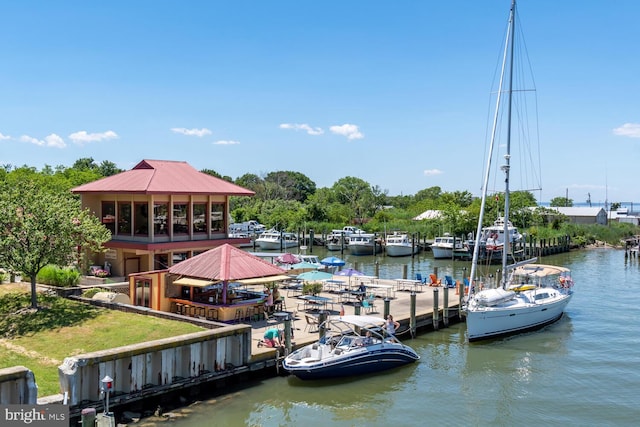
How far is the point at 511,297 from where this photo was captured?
107ft

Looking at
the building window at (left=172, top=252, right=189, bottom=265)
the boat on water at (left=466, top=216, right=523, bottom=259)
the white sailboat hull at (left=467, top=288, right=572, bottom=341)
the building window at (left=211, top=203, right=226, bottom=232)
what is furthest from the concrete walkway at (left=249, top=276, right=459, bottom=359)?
the boat on water at (left=466, top=216, right=523, bottom=259)

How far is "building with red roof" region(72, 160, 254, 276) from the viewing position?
1385 inches

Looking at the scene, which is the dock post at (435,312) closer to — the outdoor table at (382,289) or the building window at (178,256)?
the outdoor table at (382,289)

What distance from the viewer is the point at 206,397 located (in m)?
21.4

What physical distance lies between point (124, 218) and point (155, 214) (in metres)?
2.47

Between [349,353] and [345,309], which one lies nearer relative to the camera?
[349,353]

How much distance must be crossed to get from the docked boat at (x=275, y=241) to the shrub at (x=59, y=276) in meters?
56.1

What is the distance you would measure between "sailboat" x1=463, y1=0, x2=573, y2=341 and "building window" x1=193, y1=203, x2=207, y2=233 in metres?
16.9

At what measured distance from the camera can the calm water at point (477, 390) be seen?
21.1 meters

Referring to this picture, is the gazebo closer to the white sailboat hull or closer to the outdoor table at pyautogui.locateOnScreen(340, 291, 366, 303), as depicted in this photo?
the outdoor table at pyautogui.locateOnScreen(340, 291, 366, 303)

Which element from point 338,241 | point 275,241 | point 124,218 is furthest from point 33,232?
point 338,241

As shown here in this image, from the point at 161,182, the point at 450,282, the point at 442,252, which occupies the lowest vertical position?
the point at 450,282

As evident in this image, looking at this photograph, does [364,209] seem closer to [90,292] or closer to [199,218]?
[199,218]

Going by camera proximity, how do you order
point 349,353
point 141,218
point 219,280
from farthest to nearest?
point 141,218 < point 219,280 < point 349,353
